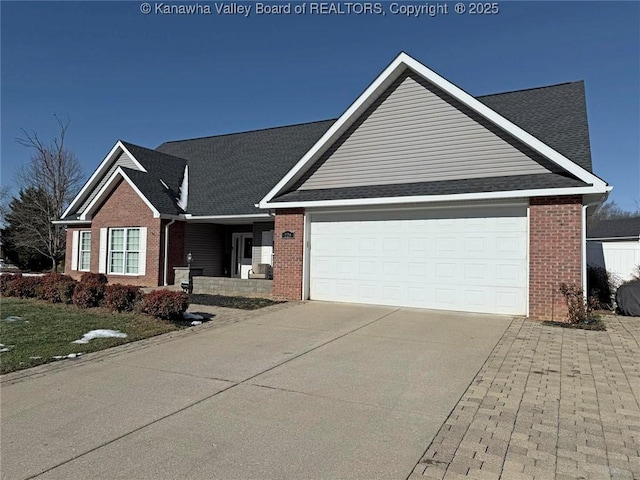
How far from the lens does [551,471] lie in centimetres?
335

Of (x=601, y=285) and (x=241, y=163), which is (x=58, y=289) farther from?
(x=601, y=285)

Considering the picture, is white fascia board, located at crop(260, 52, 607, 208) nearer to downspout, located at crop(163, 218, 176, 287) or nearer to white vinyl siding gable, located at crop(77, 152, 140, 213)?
downspout, located at crop(163, 218, 176, 287)

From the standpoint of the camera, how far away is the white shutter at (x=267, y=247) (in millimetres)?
17859

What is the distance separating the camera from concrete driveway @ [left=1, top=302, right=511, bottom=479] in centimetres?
346

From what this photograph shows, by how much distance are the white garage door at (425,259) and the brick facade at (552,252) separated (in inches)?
11.6

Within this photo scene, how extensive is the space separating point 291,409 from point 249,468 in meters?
1.24

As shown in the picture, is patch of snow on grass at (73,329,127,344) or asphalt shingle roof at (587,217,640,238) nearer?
patch of snow on grass at (73,329,127,344)

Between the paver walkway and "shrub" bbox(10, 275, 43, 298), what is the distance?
12907 millimetres

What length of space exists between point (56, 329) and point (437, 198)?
893 centimetres

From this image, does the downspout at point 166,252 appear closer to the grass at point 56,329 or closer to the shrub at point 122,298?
the grass at point 56,329

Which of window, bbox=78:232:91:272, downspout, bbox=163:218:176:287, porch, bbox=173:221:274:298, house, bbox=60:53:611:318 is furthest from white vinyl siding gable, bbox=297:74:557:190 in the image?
window, bbox=78:232:91:272

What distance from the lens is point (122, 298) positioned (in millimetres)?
10219

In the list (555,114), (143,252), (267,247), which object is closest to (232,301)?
(267,247)

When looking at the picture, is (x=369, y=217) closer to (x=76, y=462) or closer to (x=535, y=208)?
(x=535, y=208)
